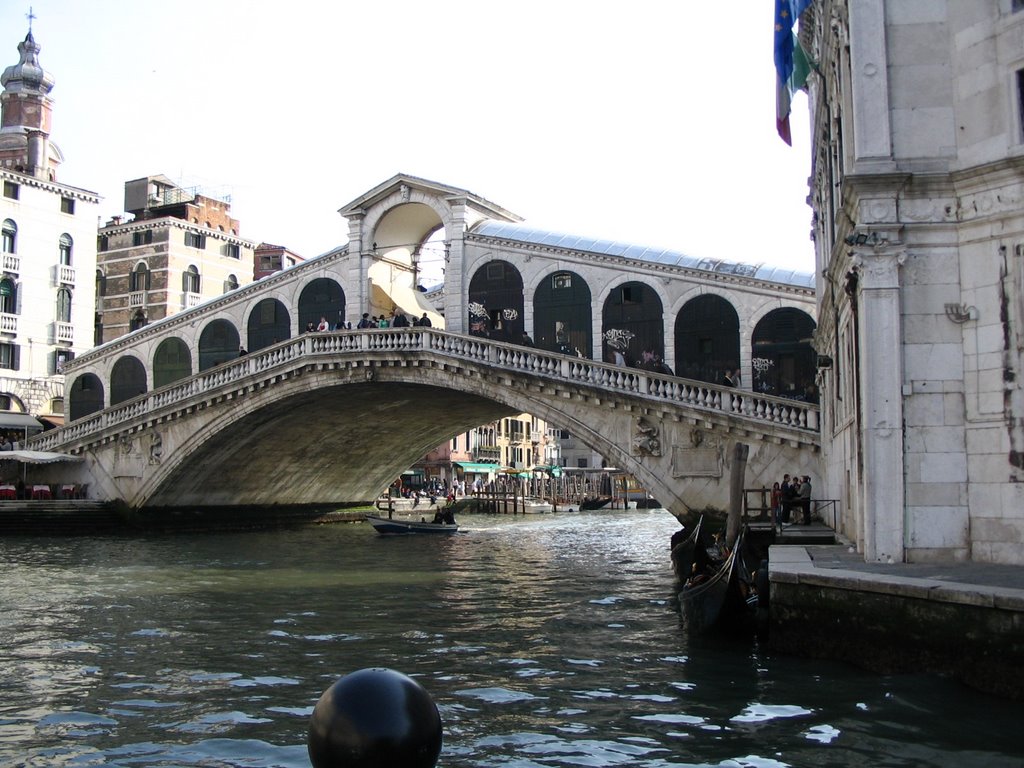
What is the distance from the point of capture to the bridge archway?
27719 mm

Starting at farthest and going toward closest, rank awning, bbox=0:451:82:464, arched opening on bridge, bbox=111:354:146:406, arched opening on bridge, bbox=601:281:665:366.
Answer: arched opening on bridge, bbox=111:354:146:406, awning, bbox=0:451:82:464, arched opening on bridge, bbox=601:281:665:366

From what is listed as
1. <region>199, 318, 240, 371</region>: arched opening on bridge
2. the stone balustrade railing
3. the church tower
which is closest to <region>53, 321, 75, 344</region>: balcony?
the church tower

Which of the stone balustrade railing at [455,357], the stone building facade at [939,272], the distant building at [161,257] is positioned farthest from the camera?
the distant building at [161,257]

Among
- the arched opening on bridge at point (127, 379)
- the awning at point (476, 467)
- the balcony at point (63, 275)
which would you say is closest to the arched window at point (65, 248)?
the balcony at point (63, 275)

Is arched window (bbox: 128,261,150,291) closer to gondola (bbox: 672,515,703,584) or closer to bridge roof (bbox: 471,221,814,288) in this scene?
→ bridge roof (bbox: 471,221,814,288)

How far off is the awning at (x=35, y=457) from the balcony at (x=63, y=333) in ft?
24.9

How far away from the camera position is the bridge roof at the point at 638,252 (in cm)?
2202

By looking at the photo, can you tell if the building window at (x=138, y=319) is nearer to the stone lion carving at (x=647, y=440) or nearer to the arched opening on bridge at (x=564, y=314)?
the arched opening on bridge at (x=564, y=314)

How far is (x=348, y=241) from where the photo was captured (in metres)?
27.5

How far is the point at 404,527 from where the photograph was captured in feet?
90.3

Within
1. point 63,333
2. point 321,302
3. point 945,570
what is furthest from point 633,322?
point 63,333

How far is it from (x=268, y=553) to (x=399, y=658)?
1289 cm

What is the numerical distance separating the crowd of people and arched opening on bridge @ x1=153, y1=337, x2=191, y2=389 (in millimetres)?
19065

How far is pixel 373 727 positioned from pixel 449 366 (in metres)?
20.3
